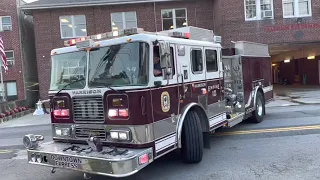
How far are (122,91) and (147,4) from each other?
699 inches

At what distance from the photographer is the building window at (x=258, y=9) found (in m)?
19.8

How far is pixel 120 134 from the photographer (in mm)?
4719

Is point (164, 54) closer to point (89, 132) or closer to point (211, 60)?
point (89, 132)

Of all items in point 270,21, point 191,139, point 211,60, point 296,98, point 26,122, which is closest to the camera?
point 191,139

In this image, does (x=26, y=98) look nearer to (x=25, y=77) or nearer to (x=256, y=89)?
(x=25, y=77)

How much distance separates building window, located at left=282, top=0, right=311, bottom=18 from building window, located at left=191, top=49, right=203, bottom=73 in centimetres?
1597

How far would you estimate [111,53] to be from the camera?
4.95 meters

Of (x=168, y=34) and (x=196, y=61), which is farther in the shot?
(x=196, y=61)

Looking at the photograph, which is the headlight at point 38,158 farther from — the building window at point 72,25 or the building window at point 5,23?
the building window at point 5,23

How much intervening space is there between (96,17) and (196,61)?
1654cm

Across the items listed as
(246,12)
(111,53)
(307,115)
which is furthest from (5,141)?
(246,12)

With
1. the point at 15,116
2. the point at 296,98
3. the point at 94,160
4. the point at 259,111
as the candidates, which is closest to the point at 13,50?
the point at 15,116

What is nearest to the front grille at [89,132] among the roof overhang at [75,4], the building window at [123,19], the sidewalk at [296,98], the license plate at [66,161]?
the license plate at [66,161]

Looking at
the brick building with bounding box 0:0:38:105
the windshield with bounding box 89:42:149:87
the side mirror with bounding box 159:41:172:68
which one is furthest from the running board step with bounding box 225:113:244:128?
the brick building with bounding box 0:0:38:105
